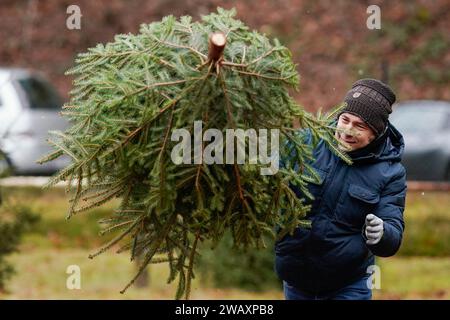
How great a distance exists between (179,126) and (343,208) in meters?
1.12

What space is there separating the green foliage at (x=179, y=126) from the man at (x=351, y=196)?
0.18 m

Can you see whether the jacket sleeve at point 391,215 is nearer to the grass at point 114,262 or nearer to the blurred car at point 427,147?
the grass at point 114,262

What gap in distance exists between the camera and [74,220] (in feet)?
46.9

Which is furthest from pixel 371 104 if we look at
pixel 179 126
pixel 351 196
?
pixel 179 126

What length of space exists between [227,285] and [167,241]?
18.5ft

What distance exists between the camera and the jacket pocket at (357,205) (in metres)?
4.78

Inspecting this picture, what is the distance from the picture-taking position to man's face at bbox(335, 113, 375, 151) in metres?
4.79

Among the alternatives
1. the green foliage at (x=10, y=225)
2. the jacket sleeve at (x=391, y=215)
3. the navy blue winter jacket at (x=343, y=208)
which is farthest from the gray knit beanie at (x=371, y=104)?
the green foliage at (x=10, y=225)

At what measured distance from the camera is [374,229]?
459 cm

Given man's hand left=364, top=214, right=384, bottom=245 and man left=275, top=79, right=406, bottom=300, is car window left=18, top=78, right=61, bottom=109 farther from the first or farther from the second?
man's hand left=364, top=214, right=384, bottom=245

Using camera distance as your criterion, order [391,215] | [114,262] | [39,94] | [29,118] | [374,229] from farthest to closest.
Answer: [39,94]
[29,118]
[114,262]
[391,215]
[374,229]

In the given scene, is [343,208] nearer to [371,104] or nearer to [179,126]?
[371,104]
